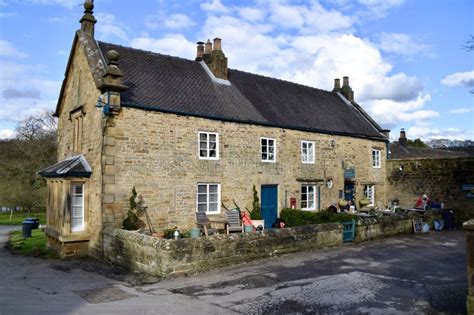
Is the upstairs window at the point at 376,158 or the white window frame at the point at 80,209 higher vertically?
Answer: the upstairs window at the point at 376,158

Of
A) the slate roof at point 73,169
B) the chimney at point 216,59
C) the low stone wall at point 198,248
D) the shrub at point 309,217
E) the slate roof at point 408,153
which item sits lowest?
the low stone wall at point 198,248

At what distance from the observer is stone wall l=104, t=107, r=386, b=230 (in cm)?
1414

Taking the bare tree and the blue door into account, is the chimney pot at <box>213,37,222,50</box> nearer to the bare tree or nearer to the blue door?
the blue door

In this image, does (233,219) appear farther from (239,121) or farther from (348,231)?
(348,231)

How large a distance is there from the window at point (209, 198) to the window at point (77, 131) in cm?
539

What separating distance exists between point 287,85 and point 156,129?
11941mm

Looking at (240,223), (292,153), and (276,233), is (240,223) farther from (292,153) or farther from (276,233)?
(292,153)

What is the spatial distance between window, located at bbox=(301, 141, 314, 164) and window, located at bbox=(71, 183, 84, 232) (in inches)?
438

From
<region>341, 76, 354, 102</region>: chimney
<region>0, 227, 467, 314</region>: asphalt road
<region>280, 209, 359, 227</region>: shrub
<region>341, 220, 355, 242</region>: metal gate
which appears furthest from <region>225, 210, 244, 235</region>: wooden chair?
<region>341, 76, 354, 102</region>: chimney

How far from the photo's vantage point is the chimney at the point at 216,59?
2005 centimetres

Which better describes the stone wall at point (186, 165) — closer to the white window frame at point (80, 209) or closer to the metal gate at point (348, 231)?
the white window frame at point (80, 209)

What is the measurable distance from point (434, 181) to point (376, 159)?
3775 millimetres

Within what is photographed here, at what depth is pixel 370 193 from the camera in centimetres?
2495

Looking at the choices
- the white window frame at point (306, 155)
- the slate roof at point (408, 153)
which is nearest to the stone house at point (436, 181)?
the white window frame at point (306, 155)
